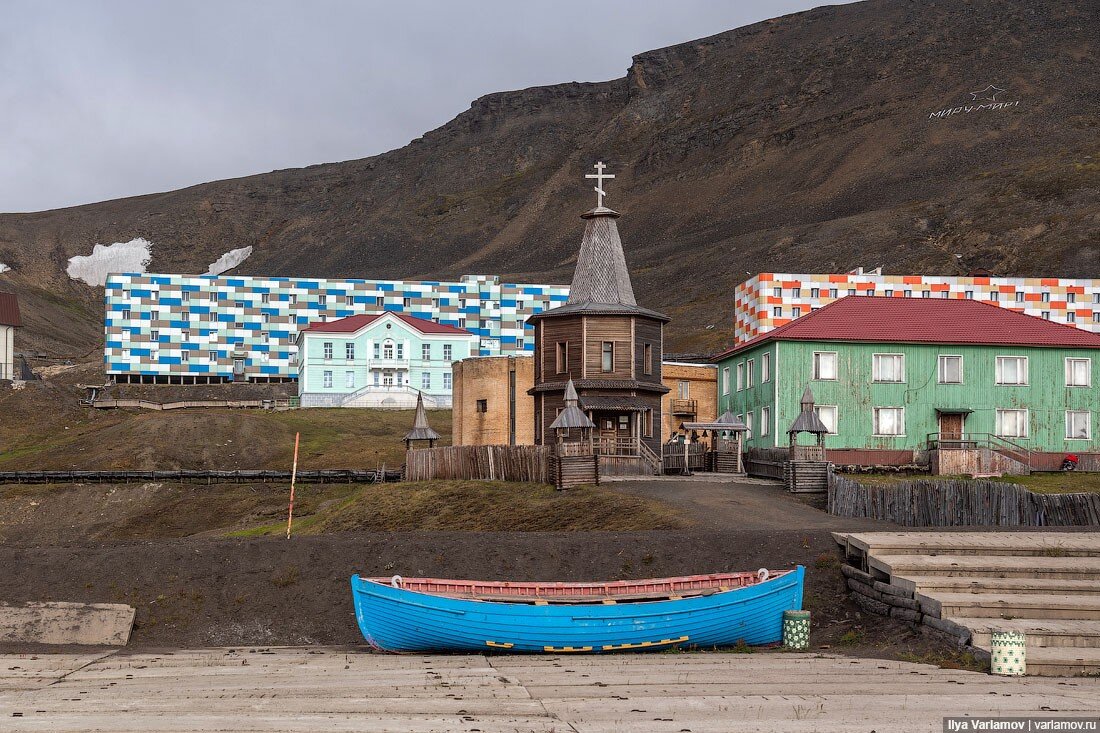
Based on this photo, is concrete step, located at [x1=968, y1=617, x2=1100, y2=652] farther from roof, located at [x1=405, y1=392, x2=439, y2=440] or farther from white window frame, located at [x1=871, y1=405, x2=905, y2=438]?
roof, located at [x1=405, y1=392, x2=439, y2=440]

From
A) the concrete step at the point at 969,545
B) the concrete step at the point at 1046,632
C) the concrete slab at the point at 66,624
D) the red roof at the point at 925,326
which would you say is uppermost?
the red roof at the point at 925,326

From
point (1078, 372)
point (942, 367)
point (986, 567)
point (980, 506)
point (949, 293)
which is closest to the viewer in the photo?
point (986, 567)

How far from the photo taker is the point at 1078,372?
53.5m

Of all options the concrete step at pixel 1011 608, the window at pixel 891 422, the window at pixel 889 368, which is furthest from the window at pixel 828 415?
the concrete step at pixel 1011 608

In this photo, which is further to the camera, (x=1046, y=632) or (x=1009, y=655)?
(x=1046, y=632)

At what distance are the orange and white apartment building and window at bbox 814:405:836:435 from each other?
33979 millimetres

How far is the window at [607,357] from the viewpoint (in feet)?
168

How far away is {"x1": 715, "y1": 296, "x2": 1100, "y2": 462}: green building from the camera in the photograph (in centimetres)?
5303

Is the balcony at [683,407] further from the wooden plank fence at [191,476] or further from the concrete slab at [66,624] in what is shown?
the concrete slab at [66,624]

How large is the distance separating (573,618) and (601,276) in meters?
32.5

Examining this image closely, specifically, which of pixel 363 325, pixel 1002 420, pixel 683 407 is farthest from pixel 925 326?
pixel 363 325

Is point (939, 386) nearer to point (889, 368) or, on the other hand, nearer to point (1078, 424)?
→ point (889, 368)

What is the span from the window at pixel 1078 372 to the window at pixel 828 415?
982 cm

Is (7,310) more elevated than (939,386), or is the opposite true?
(7,310)
